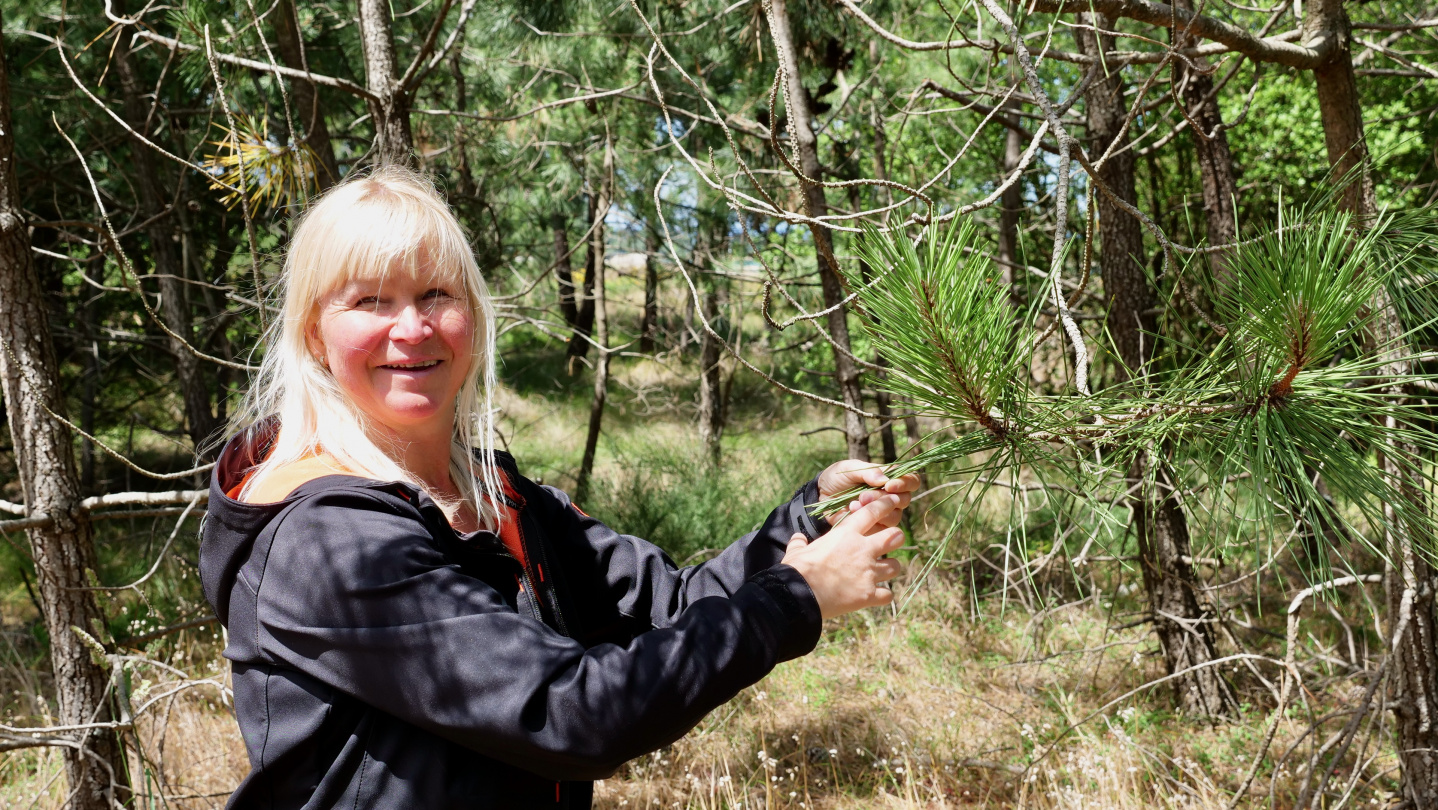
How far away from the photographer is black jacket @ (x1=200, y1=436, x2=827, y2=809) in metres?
1.11

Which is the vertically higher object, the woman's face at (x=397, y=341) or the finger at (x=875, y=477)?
the woman's face at (x=397, y=341)

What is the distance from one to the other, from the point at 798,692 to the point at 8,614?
5270 millimetres

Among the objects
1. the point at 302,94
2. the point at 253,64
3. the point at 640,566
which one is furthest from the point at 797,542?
the point at 302,94

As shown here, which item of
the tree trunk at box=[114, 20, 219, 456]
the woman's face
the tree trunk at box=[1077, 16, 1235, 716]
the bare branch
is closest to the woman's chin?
the woman's face

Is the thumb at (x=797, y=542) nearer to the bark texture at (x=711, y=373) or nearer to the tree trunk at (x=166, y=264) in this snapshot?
the tree trunk at (x=166, y=264)

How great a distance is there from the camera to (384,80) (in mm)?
3068

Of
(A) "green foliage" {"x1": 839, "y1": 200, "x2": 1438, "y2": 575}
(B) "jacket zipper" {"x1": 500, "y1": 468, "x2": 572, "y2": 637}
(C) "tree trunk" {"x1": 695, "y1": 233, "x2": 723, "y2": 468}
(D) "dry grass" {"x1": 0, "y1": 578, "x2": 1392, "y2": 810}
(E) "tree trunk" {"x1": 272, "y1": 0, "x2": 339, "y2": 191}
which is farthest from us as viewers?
(C) "tree trunk" {"x1": 695, "y1": 233, "x2": 723, "y2": 468}

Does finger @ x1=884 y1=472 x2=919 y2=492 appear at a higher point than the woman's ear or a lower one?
lower

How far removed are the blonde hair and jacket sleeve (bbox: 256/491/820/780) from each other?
0.66ft

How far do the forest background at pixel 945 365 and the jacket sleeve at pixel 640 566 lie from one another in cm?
30

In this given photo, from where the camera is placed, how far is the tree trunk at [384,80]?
302cm

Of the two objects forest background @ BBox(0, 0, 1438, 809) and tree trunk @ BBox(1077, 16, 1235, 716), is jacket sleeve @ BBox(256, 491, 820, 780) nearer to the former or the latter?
forest background @ BBox(0, 0, 1438, 809)

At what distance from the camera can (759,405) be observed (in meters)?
11.7

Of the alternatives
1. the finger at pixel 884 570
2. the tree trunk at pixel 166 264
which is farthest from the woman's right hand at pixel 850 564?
the tree trunk at pixel 166 264
